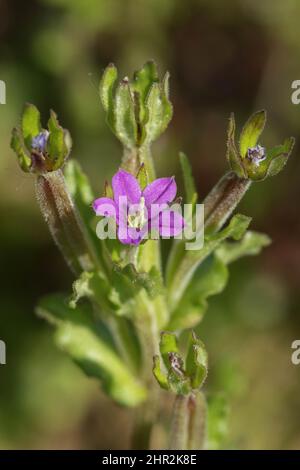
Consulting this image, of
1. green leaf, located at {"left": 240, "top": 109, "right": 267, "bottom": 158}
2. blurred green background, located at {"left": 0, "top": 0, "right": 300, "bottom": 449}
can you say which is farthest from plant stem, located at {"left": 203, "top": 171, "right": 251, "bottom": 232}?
blurred green background, located at {"left": 0, "top": 0, "right": 300, "bottom": 449}

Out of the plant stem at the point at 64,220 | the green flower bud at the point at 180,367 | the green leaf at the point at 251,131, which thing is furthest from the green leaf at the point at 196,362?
the green leaf at the point at 251,131

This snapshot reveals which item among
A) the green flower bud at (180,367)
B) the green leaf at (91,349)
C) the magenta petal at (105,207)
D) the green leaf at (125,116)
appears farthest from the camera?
the green leaf at (91,349)

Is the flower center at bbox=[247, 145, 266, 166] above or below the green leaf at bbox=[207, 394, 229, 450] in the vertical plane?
above

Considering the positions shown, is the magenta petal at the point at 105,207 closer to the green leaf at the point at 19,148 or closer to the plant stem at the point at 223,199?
the green leaf at the point at 19,148

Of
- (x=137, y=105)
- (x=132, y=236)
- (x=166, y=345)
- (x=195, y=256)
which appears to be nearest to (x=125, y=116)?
(x=137, y=105)

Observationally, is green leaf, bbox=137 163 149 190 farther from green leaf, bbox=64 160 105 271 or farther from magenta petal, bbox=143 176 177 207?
green leaf, bbox=64 160 105 271

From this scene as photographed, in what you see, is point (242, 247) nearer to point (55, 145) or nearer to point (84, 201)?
point (84, 201)
